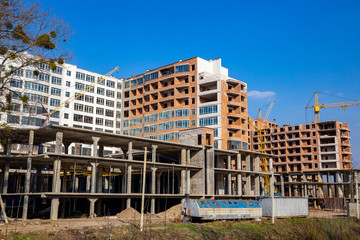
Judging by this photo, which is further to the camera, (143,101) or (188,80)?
(143,101)

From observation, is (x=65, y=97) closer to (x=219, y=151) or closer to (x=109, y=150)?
(x=109, y=150)

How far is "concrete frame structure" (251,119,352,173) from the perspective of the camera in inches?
4641

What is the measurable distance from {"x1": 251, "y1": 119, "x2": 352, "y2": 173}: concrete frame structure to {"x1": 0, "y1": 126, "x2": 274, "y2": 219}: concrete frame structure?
5526cm

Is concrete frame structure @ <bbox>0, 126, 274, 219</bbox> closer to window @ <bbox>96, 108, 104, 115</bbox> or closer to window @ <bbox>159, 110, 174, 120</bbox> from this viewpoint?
window @ <bbox>159, 110, 174, 120</bbox>

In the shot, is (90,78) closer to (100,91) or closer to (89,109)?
(100,91)

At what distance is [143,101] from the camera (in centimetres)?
9644

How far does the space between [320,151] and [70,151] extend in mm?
79898

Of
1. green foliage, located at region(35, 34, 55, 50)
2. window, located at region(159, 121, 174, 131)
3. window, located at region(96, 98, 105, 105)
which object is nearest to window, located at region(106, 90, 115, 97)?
window, located at region(96, 98, 105, 105)

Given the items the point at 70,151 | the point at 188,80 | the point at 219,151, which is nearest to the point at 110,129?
the point at 70,151

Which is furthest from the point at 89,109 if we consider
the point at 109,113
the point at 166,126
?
the point at 166,126

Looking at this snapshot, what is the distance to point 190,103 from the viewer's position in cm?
8612

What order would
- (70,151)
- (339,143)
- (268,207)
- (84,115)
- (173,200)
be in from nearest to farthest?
1. (268,207)
2. (173,200)
3. (70,151)
4. (84,115)
5. (339,143)

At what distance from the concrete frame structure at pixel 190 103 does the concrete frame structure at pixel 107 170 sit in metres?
11.8

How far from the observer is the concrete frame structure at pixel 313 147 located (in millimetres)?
117875
